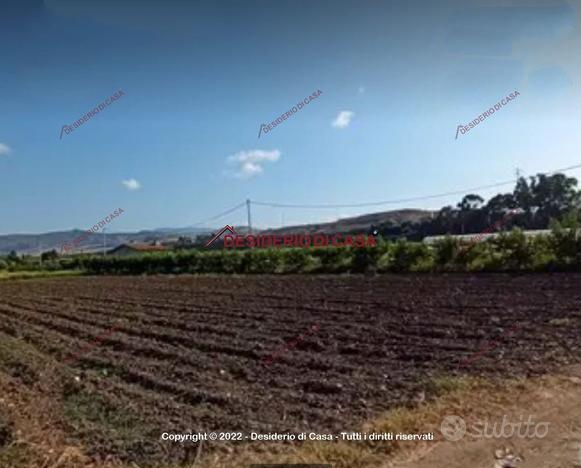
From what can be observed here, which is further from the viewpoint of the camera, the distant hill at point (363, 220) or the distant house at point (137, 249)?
the distant hill at point (363, 220)

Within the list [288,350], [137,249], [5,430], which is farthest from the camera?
[137,249]

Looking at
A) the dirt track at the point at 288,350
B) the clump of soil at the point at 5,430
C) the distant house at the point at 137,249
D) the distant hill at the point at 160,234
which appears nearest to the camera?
the clump of soil at the point at 5,430

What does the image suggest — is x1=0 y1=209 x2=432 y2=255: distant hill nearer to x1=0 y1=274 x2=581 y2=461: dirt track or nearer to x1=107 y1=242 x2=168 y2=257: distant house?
x1=107 y1=242 x2=168 y2=257: distant house

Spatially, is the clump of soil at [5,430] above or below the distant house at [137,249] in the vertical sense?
below

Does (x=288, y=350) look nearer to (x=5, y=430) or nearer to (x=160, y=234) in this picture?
(x=5, y=430)

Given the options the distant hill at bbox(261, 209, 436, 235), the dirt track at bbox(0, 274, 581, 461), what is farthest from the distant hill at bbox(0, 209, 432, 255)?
the dirt track at bbox(0, 274, 581, 461)

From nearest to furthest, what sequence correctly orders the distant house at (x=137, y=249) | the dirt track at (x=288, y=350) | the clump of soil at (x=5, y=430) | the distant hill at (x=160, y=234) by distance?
1. the clump of soil at (x=5, y=430)
2. the dirt track at (x=288, y=350)
3. the distant house at (x=137, y=249)
4. the distant hill at (x=160, y=234)

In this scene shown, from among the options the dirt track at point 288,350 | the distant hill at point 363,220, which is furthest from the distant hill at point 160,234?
the dirt track at point 288,350

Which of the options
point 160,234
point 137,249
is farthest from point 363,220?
point 160,234

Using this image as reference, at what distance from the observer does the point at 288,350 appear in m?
7.16

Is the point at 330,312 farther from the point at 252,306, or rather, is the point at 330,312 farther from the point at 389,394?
the point at 389,394

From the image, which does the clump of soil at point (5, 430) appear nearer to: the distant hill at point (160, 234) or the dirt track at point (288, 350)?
the dirt track at point (288, 350)

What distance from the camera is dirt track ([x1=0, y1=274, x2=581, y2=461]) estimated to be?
4488 millimetres

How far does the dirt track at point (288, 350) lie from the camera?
4.49 meters
